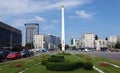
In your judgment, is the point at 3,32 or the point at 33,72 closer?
the point at 33,72

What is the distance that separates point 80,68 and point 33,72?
410 cm

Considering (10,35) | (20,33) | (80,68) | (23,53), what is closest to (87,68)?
(80,68)

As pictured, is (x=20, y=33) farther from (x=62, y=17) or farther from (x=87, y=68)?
(x=87, y=68)

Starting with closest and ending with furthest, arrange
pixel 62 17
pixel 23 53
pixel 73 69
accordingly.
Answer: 1. pixel 73 69
2. pixel 23 53
3. pixel 62 17

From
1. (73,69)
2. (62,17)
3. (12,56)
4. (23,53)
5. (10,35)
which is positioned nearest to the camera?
(73,69)

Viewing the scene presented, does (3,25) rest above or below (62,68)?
above

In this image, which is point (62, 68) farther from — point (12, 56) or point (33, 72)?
point (12, 56)

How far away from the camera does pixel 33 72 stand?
20.0 m

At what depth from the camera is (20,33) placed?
194 m

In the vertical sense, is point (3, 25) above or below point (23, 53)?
above

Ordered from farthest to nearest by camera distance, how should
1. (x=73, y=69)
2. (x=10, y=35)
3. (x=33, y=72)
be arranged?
1. (x=10, y=35)
2. (x=73, y=69)
3. (x=33, y=72)

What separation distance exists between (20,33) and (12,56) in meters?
142

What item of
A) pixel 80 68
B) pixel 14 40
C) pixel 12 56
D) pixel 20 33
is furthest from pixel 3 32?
pixel 80 68

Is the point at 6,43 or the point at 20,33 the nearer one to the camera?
the point at 6,43
